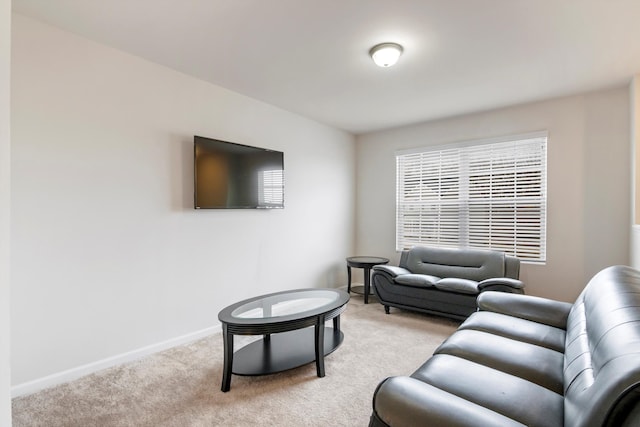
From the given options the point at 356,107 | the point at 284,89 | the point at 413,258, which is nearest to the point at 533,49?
the point at 356,107

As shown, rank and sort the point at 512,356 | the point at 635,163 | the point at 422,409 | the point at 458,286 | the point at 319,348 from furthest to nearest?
the point at 458,286 < the point at 635,163 < the point at 319,348 < the point at 512,356 < the point at 422,409

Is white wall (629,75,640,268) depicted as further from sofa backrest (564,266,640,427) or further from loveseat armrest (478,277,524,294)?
sofa backrest (564,266,640,427)

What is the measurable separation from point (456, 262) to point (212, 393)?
10.2 feet

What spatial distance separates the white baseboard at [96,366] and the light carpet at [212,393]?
0.06 meters

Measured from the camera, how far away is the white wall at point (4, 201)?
1.22 meters

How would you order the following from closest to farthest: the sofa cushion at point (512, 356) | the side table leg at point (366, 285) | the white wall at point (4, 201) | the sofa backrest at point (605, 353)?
the sofa backrest at point (605, 353) < the white wall at point (4, 201) < the sofa cushion at point (512, 356) < the side table leg at point (366, 285)

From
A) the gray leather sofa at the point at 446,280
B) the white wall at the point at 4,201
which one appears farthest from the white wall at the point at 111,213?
the gray leather sofa at the point at 446,280


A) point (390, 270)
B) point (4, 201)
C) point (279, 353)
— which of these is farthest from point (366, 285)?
point (4, 201)

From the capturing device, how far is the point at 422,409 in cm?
110

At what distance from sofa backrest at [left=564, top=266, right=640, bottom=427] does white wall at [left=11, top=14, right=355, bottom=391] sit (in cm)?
294

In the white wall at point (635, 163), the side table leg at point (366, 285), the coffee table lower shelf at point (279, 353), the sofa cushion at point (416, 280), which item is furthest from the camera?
the side table leg at point (366, 285)

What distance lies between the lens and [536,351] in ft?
5.78

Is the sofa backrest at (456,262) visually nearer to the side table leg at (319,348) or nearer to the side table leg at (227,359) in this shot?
the side table leg at (319,348)

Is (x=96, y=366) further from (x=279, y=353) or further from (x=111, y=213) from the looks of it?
(x=279, y=353)
